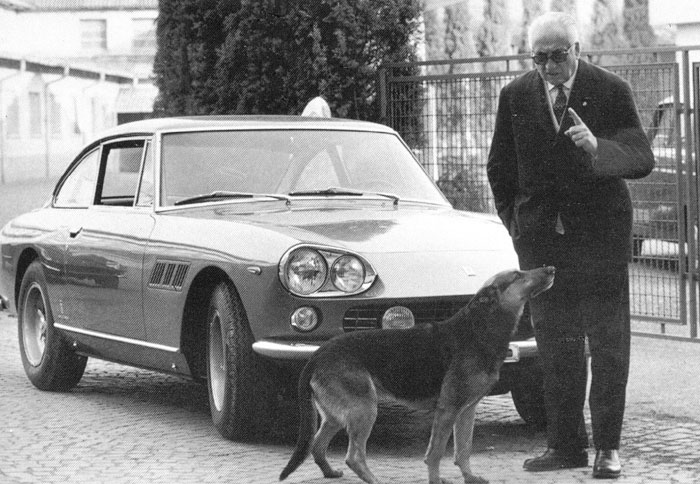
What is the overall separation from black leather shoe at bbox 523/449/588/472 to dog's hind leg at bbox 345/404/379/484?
2.52 ft

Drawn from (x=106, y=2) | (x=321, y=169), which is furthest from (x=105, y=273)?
(x=106, y=2)

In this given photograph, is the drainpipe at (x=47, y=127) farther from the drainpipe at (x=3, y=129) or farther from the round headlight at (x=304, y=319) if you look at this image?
the round headlight at (x=304, y=319)

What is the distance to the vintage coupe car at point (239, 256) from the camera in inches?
278

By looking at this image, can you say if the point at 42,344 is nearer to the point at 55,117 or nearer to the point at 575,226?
the point at 575,226

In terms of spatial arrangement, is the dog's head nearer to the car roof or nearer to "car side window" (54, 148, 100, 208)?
the car roof

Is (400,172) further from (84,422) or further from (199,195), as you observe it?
(84,422)

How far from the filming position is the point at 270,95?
44.0 ft

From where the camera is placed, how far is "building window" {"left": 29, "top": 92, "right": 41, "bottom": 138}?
49344mm

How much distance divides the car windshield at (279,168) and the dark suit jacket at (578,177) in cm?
188

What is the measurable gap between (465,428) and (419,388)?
360 millimetres

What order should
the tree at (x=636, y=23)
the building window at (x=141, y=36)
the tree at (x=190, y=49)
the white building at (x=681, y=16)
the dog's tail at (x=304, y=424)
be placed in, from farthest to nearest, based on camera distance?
the building window at (x=141, y=36)
the tree at (x=636, y=23)
the white building at (x=681, y=16)
the tree at (x=190, y=49)
the dog's tail at (x=304, y=424)

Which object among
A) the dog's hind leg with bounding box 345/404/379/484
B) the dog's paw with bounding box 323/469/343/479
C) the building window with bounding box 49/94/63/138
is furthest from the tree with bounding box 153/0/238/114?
the building window with bounding box 49/94/63/138

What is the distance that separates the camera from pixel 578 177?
652 cm

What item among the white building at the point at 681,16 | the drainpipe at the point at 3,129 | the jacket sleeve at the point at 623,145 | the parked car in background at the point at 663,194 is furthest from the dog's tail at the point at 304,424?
the drainpipe at the point at 3,129
